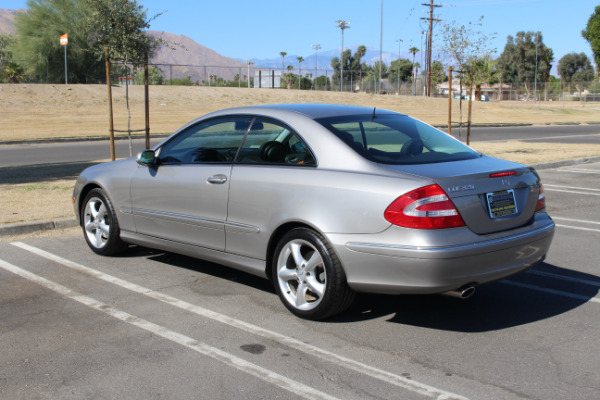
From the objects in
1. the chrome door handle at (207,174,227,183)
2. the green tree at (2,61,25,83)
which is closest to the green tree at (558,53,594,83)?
the green tree at (2,61,25,83)

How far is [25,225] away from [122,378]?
15.1ft

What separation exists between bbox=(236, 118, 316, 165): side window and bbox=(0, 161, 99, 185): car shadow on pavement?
25.4 feet

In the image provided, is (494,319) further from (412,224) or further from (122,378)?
(122,378)

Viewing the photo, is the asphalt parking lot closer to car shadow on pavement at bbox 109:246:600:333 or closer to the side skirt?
car shadow on pavement at bbox 109:246:600:333

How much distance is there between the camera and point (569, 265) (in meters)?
6.41

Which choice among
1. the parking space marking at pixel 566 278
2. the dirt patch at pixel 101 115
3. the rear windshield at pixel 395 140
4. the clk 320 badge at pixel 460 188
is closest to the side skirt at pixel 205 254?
the rear windshield at pixel 395 140

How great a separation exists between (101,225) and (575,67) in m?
114

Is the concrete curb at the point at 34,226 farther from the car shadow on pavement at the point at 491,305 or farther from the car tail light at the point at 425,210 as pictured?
the car tail light at the point at 425,210

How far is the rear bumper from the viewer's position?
411 centimetres

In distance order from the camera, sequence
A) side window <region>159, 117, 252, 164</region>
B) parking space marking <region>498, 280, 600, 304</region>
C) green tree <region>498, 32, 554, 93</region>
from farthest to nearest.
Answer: green tree <region>498, 32, 554, 93</region>
side window <region>159, 117, 252, 164</region>
parking space marking <region>498, 280, 600, 304</region>

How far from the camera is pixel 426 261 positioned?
4090mm

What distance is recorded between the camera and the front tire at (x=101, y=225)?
6438 millimetres

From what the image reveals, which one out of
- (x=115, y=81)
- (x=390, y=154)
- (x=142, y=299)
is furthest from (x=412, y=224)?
(x=115, y=81)

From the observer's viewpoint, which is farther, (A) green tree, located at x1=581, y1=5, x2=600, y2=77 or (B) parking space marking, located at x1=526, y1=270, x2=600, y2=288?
(A) green tree, located at x1=581, y1=5, x2=600, y2=77
